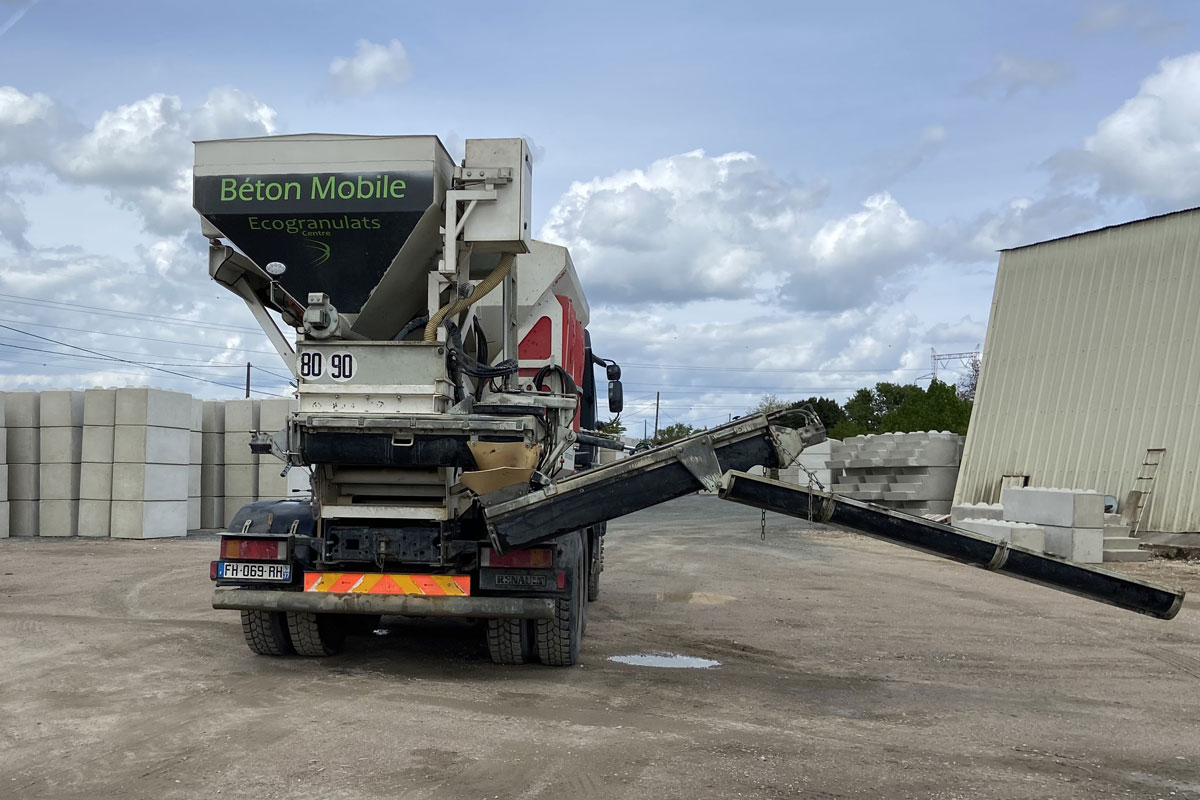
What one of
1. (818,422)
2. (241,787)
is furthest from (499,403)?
(241,787)

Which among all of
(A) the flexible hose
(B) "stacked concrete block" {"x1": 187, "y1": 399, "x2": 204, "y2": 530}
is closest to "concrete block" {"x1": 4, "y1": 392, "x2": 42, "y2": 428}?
(B) "stacked concrete block" {"x1": 187, "y1": 399, "x2": 204, "y2": 530}

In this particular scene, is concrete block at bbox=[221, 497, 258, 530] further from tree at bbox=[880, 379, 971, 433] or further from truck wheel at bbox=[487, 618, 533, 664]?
tree at bbox=[880, 379, 971, 433]

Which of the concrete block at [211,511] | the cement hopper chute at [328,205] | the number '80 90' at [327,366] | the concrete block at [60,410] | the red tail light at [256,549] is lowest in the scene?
the concrete block at [211,511]

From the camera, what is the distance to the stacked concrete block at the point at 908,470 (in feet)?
83.3

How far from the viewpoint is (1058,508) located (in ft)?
59.9

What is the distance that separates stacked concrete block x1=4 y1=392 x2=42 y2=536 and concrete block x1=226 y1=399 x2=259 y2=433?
3.65m

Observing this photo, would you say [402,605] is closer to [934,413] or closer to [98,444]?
[98,444]

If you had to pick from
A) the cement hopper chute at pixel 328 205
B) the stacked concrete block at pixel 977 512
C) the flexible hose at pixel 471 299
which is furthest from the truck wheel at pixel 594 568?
the stacked concrete block at pixel 977 512

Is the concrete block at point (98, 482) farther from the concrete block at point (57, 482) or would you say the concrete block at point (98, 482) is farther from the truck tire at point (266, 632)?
the truck tire at point (266, 632)

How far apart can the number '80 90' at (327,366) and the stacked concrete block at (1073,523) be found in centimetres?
1442

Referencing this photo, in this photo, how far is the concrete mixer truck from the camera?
683cm

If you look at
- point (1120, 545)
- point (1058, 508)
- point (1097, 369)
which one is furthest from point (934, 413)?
point (1058, 508)

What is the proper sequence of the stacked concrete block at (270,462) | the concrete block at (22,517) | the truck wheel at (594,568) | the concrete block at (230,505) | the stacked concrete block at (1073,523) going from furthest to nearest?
the concrete block at (230,505), the stacked concrete block at (270,462), the concrete block at (22,517), the stacked concrete block at (1073,523), the truck wheel at (594,568)

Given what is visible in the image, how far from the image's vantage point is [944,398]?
170 feet
